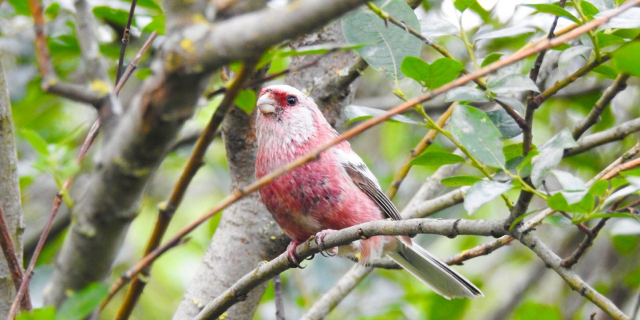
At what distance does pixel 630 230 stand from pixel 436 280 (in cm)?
127

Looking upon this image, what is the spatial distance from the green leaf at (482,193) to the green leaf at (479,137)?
13 cm

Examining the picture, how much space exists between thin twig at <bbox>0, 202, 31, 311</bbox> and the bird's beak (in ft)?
6.82

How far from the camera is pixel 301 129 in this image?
4109 millimetres

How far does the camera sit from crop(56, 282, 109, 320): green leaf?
5.70 ft

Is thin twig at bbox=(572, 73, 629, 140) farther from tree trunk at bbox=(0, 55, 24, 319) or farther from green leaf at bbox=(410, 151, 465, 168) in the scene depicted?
tree trunk at bbox=(0, 55, 24, 319)

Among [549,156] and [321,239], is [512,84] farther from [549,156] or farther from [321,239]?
[321,239]

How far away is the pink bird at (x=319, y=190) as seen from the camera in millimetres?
3717

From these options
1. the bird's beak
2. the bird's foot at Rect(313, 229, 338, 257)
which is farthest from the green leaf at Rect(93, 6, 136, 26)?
the bird's foot at Rect(313, 229, 338, 257)

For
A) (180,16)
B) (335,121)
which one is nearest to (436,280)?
(335,121)

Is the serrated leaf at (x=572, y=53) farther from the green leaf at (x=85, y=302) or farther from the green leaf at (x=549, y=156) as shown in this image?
the green leaf at (x=85, y=302)

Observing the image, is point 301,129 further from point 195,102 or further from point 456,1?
point 195,102

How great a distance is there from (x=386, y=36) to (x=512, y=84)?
0.61 m

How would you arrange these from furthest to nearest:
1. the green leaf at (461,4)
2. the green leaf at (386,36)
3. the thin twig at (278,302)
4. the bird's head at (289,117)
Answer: the bird's head at (289,117) < the thin twig at (278,302) < the green leaf at (461,4) < the green leaf at (386,36)

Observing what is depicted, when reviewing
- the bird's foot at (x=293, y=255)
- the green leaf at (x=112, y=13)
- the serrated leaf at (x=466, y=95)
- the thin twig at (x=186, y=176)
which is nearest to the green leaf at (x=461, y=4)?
the serrated leaf at (x=466, y=95)
